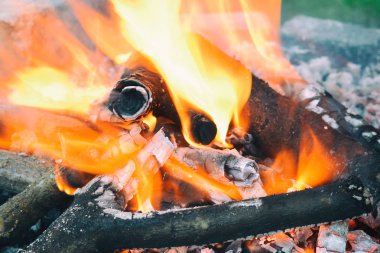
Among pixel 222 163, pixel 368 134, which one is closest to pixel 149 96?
pixel 222 163

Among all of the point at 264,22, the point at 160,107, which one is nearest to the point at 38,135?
the point at 160,107

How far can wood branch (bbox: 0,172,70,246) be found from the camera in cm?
209

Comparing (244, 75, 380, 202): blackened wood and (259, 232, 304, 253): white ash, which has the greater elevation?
(244, 75, 380, 202): blackened wood

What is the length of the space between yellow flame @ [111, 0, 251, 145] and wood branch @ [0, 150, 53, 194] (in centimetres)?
97

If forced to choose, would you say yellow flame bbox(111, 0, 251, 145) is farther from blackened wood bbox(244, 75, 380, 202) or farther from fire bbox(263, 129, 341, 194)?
fire bbox(263, 129, 341, 194)

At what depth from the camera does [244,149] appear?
279cm

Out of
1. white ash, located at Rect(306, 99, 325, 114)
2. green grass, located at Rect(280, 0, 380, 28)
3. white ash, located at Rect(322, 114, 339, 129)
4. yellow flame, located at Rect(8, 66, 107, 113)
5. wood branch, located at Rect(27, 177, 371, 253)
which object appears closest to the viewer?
wood branch, located at Rect(27, 177, 371, 253)

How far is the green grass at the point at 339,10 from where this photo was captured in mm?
5125

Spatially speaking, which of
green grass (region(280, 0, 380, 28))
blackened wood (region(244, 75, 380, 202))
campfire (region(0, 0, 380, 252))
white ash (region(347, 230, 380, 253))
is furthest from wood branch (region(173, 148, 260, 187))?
green grass (region(280, 0, 380, 28))

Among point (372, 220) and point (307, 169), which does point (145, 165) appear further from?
point (372, 220)

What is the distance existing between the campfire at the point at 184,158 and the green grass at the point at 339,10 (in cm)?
258

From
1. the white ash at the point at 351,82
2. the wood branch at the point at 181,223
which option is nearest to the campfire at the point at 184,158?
the wood branch at the point at 181,223

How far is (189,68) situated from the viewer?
9.39ft

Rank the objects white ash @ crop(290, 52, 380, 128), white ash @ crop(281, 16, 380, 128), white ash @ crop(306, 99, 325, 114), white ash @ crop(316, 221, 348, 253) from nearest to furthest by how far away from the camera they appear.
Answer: white ash @ crop(316, 221, 348, 253)
white ash @ crop(306, 99, 325, 114)
white ash @ crop(290, 52, 380, 128)
white ash @ crop(281, 16, 380, 128)
